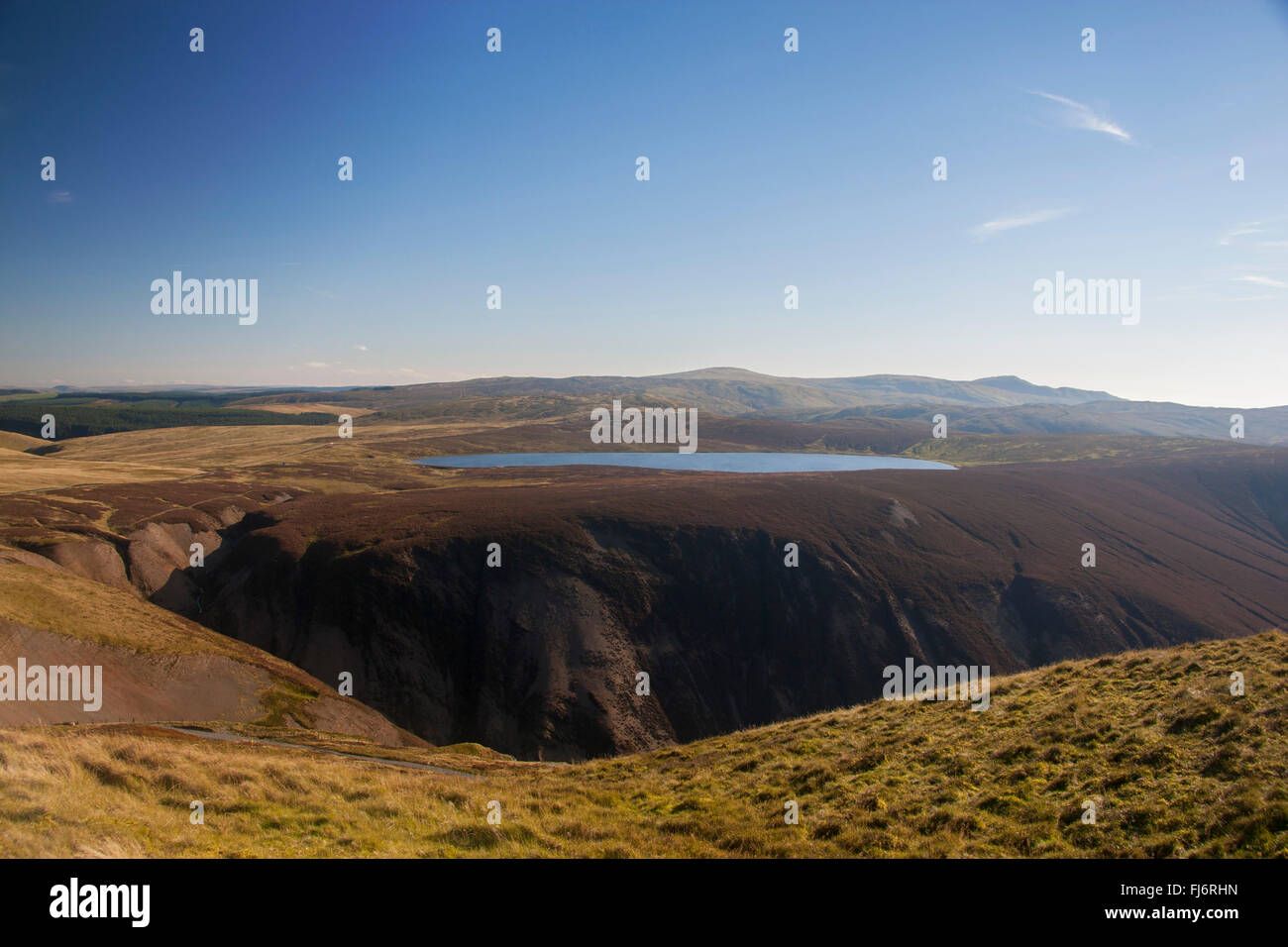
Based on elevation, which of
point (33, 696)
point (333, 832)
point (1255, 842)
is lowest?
point (33, 696)

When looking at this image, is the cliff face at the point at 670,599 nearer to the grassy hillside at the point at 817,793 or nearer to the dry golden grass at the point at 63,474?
the grassy hillside at the point at 817,793

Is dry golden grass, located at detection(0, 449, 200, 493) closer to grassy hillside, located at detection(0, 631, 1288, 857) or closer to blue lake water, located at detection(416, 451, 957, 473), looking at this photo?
blue lake water, located at detection(416, 451, 957, 473)

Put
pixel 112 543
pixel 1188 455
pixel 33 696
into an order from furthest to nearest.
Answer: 1. pixel 1188 455
2. pixel 112 543
3. pixel 33 696

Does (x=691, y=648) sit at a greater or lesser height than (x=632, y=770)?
lesser

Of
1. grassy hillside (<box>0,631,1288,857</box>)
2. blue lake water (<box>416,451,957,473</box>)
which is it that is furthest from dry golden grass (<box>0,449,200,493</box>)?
grassy hillside (<box>0,631,1288,857</box>)
